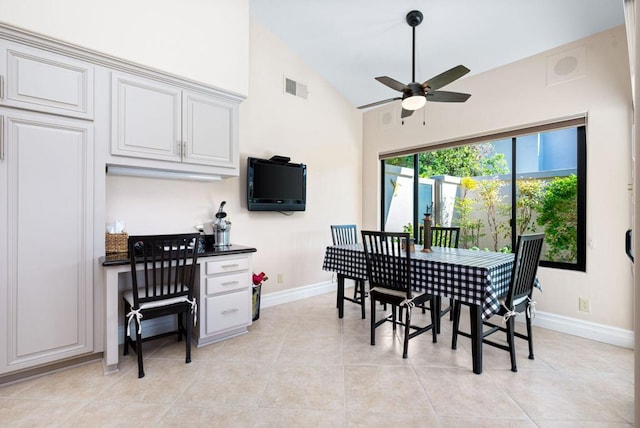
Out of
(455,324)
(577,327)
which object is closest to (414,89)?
(455,324)

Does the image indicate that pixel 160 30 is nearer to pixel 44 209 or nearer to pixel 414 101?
pixel 44 209

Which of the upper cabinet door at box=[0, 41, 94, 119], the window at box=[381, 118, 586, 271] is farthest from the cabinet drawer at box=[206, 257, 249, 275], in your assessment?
A: the window at box=[381, 118, 586, 271]

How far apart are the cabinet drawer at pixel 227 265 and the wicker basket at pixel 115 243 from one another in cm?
71

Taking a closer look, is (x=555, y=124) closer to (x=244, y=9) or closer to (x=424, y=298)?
(x=424, y=298)

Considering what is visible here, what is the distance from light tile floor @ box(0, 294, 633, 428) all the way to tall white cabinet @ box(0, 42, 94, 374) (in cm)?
35

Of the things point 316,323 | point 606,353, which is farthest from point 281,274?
point 606,353

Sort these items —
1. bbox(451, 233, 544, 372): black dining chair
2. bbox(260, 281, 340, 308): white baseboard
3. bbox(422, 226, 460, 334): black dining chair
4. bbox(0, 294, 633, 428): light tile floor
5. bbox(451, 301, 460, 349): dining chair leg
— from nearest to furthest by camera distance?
bbox(0, 294, 633, 428): light tile floor
bbox(451, 233, 544, 372): black dining chair
bbox(451, 301, 460, 349): dining chair leg
bbox(422, 226, 460, 334): black dining chair
bbox(260, 281, 340, 308): white baseboard

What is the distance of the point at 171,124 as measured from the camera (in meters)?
2.74

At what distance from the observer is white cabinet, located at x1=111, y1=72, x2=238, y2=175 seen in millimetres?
2492

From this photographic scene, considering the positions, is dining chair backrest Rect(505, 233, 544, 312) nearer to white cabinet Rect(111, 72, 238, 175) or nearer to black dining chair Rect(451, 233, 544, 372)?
black dining chair Rect(451, 233, 544, 372)

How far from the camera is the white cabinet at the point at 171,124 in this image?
2.49m

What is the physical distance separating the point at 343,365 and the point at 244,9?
3.51m

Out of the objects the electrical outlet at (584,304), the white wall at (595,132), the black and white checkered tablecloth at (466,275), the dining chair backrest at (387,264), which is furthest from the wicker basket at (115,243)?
the electrical outlet at (584,304)

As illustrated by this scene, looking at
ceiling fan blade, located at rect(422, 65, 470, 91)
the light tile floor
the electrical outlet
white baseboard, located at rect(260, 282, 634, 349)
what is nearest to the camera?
the light tile floor
